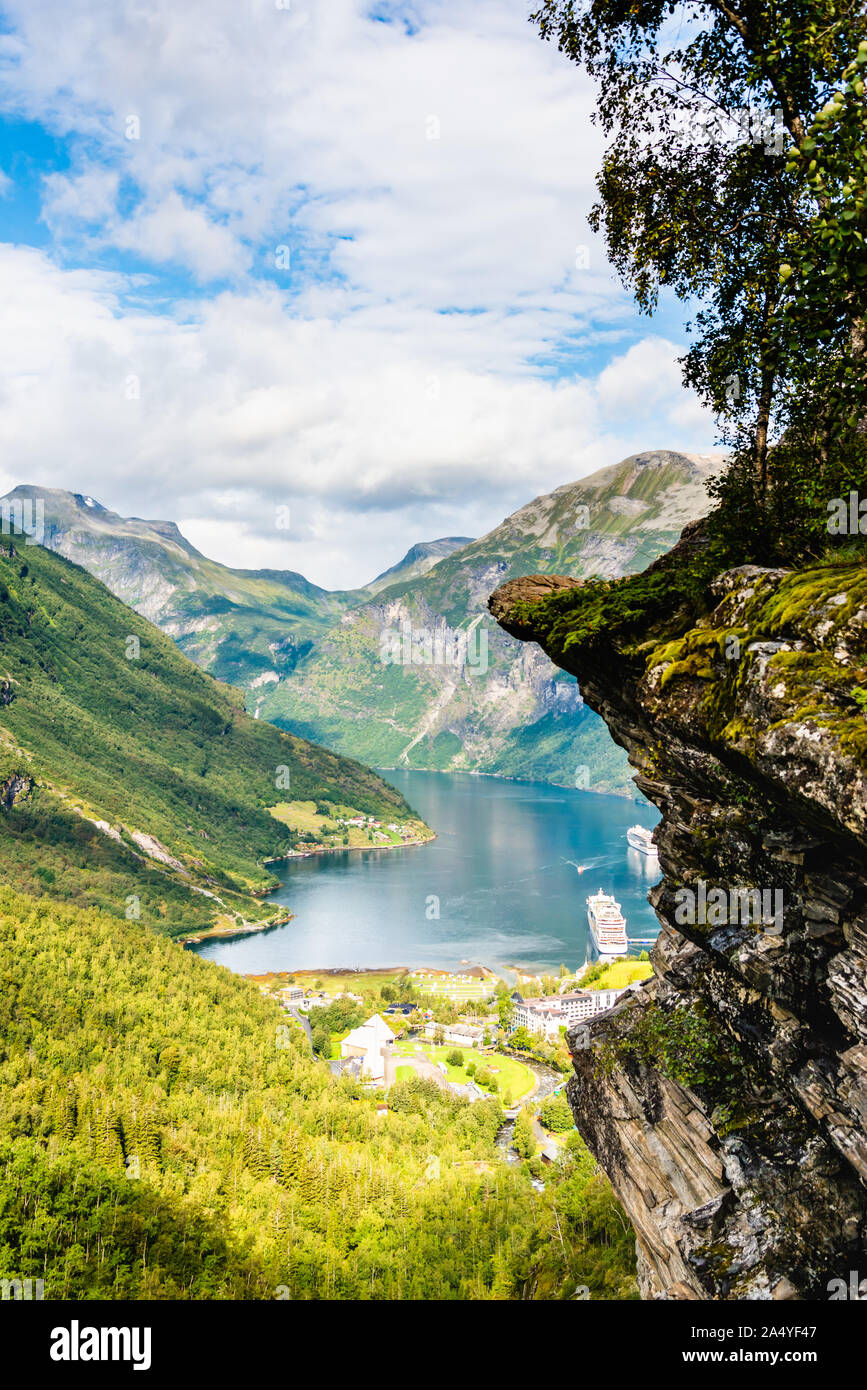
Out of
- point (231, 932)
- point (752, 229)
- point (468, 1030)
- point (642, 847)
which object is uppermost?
point (752, 229)

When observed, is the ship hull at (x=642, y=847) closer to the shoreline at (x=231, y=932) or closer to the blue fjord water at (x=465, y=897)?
the blue fjord water at (x=465, y=897)

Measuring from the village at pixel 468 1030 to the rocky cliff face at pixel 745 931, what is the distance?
32.5 meters

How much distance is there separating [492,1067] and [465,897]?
43.1 m

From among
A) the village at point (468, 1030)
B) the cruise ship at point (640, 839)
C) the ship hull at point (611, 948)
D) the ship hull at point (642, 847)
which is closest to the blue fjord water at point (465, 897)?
the ship hull at point (642, 847)

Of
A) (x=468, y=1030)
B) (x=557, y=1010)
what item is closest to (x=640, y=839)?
(x=557, y=1010)

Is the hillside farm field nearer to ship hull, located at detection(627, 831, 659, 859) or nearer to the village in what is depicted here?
the village

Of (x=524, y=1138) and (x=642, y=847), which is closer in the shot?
(x=524, y=1138)

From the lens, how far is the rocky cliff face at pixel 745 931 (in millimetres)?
6074

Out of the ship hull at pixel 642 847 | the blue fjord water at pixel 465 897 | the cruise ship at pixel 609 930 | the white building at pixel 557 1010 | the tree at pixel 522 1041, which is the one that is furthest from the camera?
the ship hull at pixel 642 847

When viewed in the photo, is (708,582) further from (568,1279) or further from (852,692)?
(568,1279)

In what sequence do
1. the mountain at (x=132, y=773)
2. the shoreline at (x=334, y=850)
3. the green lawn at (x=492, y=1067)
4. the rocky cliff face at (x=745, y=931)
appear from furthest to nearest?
the shoreline at (x=334, y=850)
the mountain at (x=132, y=773)
the green lawn at (x=492, y=1067)
the rocky cliff face at (x=745, y=931)

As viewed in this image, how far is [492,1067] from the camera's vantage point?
5106 cm

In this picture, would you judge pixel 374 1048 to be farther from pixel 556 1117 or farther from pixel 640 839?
pixel 640 839

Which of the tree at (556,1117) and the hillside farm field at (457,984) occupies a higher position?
the tree at (556,1117)
